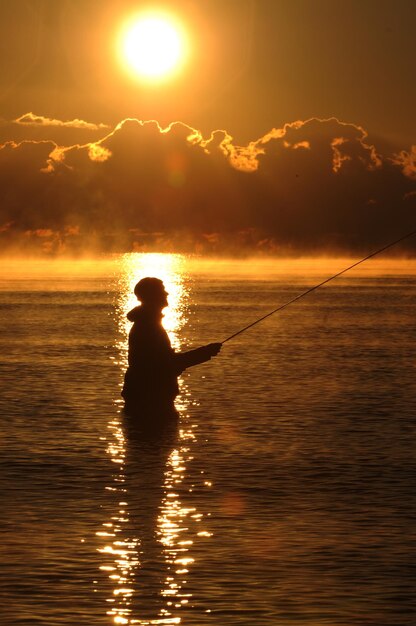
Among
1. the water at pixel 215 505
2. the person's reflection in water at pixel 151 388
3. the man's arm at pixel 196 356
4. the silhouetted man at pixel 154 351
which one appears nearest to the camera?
the water at pixel 215 505

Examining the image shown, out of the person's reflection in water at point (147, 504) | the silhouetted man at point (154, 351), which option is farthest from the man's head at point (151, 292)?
the person's reflection in water at point (147, 504)

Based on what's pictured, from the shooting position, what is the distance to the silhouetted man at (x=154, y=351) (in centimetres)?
1509

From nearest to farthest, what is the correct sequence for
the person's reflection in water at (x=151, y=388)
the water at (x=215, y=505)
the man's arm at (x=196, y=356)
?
1. the water at (x=215, y=505)
2. the person's reflection in water at (x=151, y=388)
3. the man's arm at (x=196, y=356)

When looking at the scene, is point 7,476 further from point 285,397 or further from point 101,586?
point 285,397

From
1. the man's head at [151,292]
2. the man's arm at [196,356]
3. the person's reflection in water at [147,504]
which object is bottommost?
the person's reflection in water at [147,504]

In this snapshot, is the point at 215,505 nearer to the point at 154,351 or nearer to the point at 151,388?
the point at 154,351

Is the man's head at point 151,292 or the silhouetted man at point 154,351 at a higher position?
the man's head at point 151,292

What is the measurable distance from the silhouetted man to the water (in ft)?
1.99

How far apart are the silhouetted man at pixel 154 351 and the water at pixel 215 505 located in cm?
61

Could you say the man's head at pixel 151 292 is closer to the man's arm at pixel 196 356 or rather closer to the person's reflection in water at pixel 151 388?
the person's reflection in water at pixel 151 388

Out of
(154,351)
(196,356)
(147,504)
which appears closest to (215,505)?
(147,504)

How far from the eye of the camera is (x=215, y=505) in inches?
451

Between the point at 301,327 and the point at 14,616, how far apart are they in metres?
39.6

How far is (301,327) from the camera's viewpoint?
4750cm
